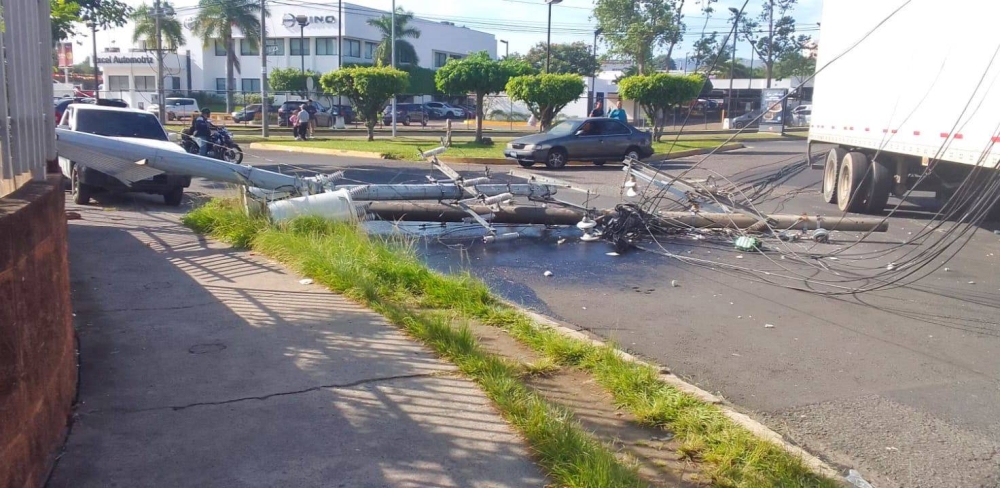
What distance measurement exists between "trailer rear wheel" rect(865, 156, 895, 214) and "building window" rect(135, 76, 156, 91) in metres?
69.1

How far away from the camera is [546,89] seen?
1231 inches

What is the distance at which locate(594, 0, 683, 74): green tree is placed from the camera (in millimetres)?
54312

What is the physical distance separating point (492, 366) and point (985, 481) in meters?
3.04

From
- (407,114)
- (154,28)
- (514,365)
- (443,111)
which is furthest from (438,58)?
(514,365)

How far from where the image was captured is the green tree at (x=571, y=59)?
8881 cm

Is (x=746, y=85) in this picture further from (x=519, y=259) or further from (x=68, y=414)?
(x=68, y=414)

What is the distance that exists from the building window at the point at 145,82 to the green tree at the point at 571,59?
36.2 metres

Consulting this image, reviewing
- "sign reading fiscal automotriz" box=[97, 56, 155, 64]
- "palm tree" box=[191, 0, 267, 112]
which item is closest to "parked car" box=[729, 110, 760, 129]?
"palm tree" box=[191, 0, 267, 112]

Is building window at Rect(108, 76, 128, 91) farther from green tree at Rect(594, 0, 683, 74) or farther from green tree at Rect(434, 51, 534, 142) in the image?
green tree at Rect(434, 51, 534, 142)

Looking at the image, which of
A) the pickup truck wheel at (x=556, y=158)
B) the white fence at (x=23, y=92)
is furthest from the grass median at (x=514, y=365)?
the pickup truck wheel at (x=556, y=158)

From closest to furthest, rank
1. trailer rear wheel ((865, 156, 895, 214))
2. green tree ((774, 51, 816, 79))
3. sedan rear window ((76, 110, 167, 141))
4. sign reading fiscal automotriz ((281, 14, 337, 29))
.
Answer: trailer rear wheel ((865, 156, 895, 214)), sedan rear window ((76, 110, 167, 141)), sign reading fiscal automotriz ((281, 14, 337, 29)), green tree ((774, 51, 816, 79))

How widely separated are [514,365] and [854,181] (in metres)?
11.7

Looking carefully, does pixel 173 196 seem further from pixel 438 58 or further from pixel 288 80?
pixel 438 58

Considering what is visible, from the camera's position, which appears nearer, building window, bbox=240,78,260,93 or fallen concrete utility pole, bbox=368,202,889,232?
fallen concrete utility pole, bbox=368,202,889,232
